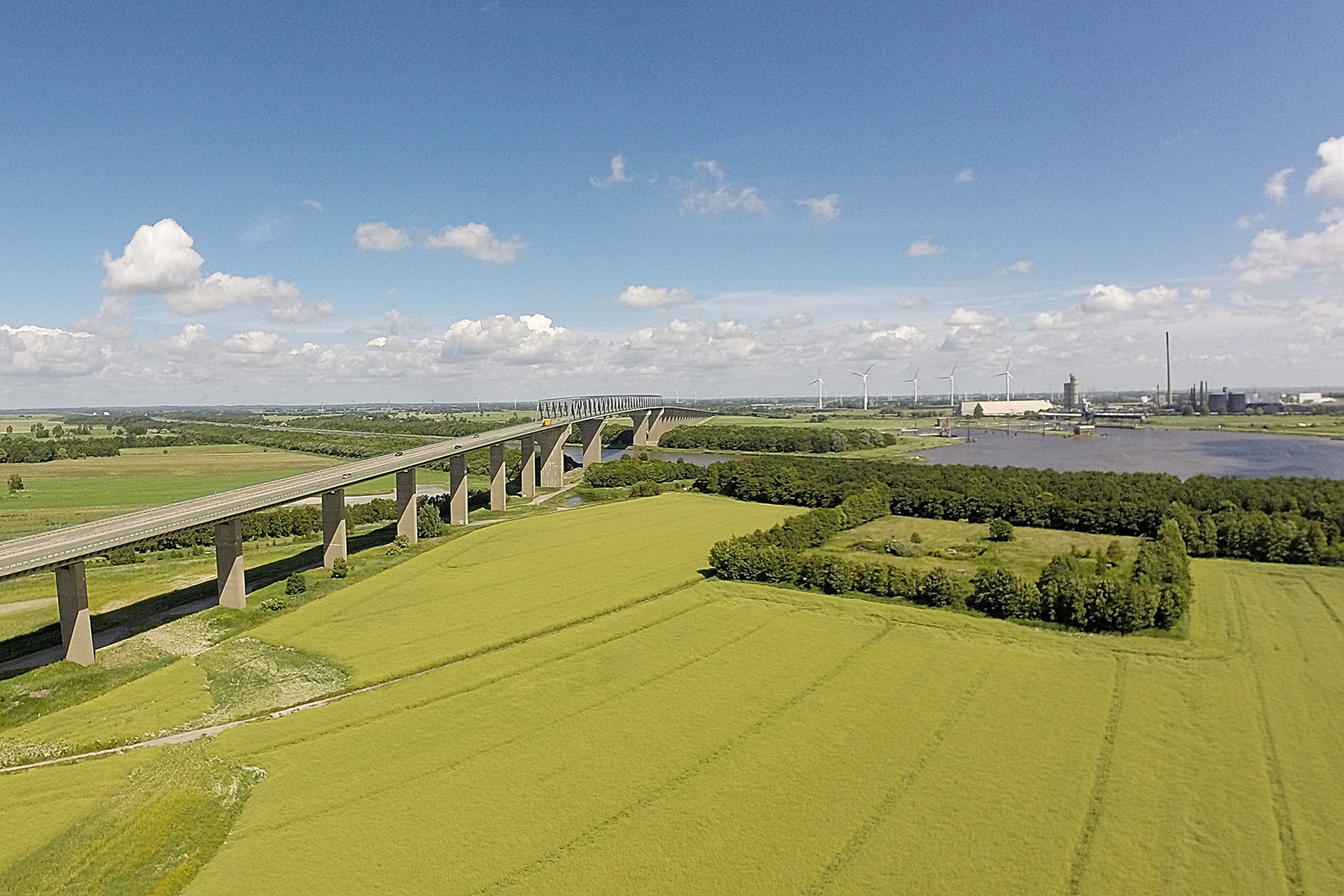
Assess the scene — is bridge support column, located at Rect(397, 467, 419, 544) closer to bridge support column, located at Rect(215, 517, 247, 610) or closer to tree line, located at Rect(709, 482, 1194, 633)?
bridge support column, located at Rect(215, 517, 247, 610)

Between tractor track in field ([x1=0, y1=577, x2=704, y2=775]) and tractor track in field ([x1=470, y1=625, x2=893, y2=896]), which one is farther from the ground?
tractor track in field ([x1=0, y1=577, x2=704, y2=775])

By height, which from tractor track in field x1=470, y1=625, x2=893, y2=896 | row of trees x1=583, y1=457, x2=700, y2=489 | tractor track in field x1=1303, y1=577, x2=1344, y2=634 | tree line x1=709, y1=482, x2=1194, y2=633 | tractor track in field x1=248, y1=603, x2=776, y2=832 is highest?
row of trees x1=583, y1=457, x2=700, y2=489

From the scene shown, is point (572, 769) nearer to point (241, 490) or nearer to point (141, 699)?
point (141, 699)

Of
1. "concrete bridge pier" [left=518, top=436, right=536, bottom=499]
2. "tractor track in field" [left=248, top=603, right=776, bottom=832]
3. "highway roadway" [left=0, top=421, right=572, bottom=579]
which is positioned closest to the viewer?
"tractor track in field" [left=248, top=603, right=776, bottom=832]

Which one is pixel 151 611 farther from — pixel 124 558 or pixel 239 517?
pixel 124 558

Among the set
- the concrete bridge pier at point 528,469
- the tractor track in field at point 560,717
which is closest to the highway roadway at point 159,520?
the tractor track in field at point 560,717

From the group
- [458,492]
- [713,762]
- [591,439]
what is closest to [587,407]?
[591,439]

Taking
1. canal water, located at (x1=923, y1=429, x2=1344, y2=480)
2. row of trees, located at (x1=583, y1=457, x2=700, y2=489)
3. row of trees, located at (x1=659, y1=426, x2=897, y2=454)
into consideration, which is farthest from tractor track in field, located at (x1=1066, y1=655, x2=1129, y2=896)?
row of trees, located at (x1=659, y1=426, x2=897, y2=454)
